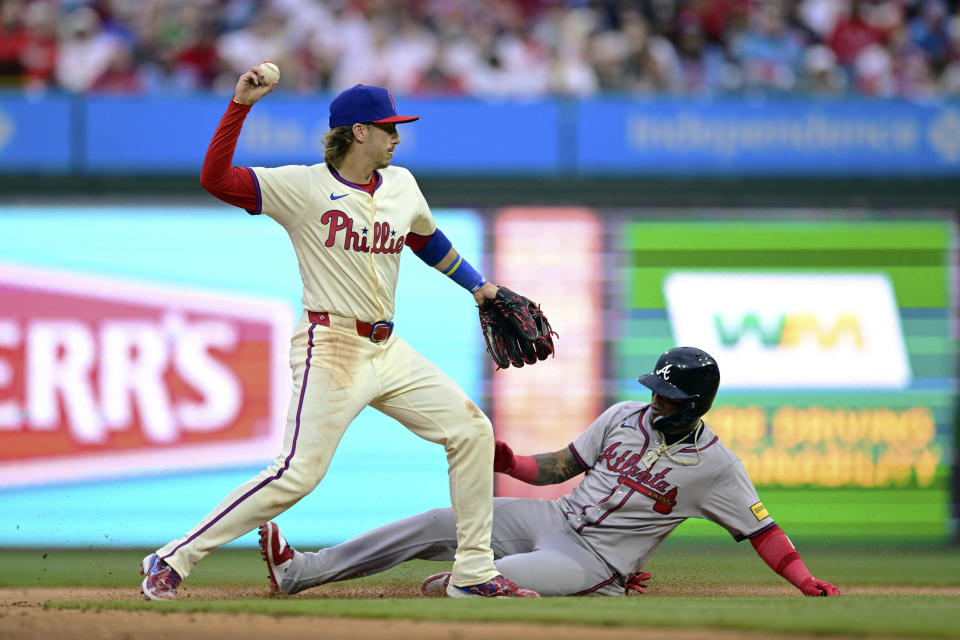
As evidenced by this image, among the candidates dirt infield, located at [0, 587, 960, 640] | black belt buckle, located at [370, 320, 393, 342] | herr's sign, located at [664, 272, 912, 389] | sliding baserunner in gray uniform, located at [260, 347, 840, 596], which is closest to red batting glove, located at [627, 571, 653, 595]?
sliding baserunner in gray uniform, located at [260, 347, 840, 596]

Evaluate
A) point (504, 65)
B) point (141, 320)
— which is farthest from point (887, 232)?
point (141, 320)

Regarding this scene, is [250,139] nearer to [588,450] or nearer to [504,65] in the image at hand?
[504,65]

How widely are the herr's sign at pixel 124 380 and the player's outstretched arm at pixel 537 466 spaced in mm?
3710

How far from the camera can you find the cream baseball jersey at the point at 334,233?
4570 millimetres

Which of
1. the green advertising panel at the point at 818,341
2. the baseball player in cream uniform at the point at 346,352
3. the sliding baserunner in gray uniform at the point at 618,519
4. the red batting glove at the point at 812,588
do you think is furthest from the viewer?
the green advertising panel at the point at 818,341

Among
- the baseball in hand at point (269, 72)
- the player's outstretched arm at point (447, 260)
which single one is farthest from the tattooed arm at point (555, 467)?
the baseball in hand at point (269, 72)

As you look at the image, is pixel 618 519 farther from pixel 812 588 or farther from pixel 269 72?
pixel 269 72

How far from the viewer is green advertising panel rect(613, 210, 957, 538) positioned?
8664mm

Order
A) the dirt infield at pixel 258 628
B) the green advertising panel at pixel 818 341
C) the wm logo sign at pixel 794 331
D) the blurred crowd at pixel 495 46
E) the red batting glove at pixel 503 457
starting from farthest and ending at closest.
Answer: the blurred crowd at pixel 495 46 < the wm logo sign at pixel 794 331 < the green advertising panel at pixel 818 341 < the red batting glove at pixel 503 457 < the dirt infield at pixel 258 628

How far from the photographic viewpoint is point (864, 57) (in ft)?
35.1

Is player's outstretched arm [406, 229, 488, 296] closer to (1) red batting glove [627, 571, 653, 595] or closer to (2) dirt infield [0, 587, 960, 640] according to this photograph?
(1) red batting glove [627, 571, 653, 595]

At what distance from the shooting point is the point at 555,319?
351 inches

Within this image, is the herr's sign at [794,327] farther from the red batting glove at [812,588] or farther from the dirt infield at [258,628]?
the dirt infield at [258,628]

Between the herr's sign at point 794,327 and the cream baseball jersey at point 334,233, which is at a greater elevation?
the cream baseball jersey at point 334,233
